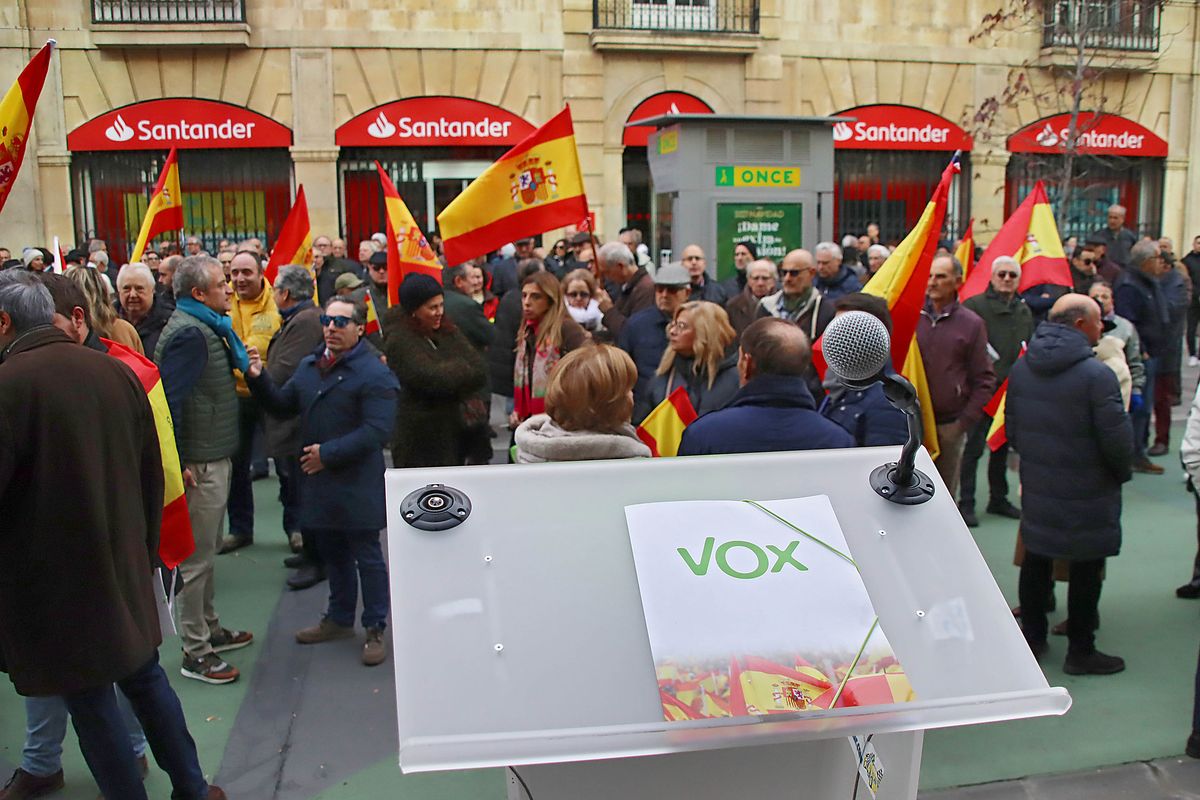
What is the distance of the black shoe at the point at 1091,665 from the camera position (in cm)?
489

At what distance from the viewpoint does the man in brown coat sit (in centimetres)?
309

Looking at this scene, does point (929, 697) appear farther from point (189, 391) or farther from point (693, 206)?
point (693, 206)

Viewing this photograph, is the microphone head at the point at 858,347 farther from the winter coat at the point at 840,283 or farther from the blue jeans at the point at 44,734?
the winter coat at the point at 840,283

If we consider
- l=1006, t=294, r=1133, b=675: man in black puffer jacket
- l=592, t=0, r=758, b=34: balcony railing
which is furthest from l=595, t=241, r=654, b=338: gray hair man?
l=592, t=0, r=758, b=34: balcony railing

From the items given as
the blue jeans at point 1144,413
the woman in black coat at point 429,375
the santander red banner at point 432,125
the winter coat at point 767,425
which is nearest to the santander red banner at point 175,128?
the santander red banner at point 432,125

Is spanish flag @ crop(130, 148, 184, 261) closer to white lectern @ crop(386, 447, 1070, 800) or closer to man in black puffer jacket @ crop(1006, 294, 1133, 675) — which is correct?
man in black puffer jacket @ crop(1006, 294, 1133, 675)

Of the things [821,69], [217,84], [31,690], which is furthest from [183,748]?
[821,69]

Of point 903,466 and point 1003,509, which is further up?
point 903,466

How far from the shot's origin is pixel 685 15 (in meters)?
19.3

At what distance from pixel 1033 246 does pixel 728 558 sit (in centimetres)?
719

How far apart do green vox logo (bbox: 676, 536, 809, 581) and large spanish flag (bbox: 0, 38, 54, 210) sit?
3.80 m

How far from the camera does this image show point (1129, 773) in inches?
159

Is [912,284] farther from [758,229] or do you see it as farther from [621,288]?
[758,229]

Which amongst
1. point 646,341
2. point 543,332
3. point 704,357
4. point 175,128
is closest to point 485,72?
point 175,128
